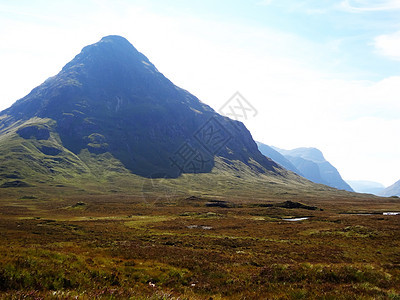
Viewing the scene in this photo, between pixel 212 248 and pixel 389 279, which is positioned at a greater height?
pixel 389 279

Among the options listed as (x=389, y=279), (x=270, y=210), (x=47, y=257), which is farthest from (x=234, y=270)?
(x=270, y=210)

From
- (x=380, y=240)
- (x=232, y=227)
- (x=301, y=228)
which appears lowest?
(x=232, y=227)

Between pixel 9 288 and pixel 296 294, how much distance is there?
1495 cm

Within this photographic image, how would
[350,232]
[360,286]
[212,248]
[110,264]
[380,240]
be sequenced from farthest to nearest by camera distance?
[350,232] < [380,240] < [212,248] < [110,264] < [360,286]

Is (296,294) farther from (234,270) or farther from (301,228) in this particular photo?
(301,228)

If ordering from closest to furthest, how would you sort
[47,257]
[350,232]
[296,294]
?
[296,294], [47,257], [350,232]

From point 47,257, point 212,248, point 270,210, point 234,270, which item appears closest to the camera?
point 47,257

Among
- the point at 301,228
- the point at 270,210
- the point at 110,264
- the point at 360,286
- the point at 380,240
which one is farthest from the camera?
the point at 270,210

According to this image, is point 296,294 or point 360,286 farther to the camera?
point 360,286

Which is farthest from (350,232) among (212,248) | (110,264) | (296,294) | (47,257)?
(47,257)

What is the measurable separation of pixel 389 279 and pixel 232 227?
1836 inches

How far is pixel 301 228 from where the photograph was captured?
61312 mm

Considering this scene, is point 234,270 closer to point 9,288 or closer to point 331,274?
point 331,274

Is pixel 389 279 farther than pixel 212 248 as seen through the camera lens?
No
